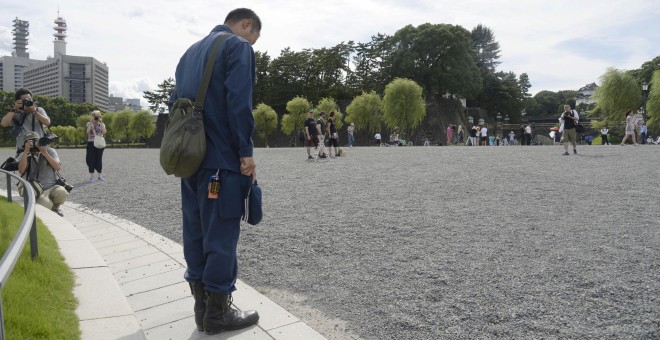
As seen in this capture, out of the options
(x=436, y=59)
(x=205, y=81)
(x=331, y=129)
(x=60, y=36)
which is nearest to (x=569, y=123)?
(x=331, y=129)

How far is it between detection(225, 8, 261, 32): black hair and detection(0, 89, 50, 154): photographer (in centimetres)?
505

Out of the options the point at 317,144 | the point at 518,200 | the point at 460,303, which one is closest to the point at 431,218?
the point at 518,200

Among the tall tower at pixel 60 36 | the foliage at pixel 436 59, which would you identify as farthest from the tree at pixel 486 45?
the tall tower at pixel 60 36

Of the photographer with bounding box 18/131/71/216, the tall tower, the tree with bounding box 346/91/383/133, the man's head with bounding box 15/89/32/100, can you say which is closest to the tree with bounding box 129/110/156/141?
the tree with bounding box 346/91/383/133

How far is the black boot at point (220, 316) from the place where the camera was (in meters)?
2.83

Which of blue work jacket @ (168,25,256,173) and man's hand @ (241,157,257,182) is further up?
blue work jacket @ (168,25,256,173)

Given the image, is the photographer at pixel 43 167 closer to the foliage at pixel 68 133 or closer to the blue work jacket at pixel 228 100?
the blue work jacket at pixel 228 100

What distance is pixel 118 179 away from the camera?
498 inches

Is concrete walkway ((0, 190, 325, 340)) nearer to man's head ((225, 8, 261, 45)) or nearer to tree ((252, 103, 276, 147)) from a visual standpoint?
man's head ((225, 8, 261, 45))

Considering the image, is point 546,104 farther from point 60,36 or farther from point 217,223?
point 60,36

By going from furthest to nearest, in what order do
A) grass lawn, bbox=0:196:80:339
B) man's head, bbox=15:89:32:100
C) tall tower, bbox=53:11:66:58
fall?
tall tower, bbox=53:11:66:58 → man's head, bbox=15:89:32:100 → grass lawn, bbox=0:196:80:339

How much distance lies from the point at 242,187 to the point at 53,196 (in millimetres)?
5500

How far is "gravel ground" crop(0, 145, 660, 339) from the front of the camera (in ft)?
10.1

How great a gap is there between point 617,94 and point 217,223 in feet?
174
